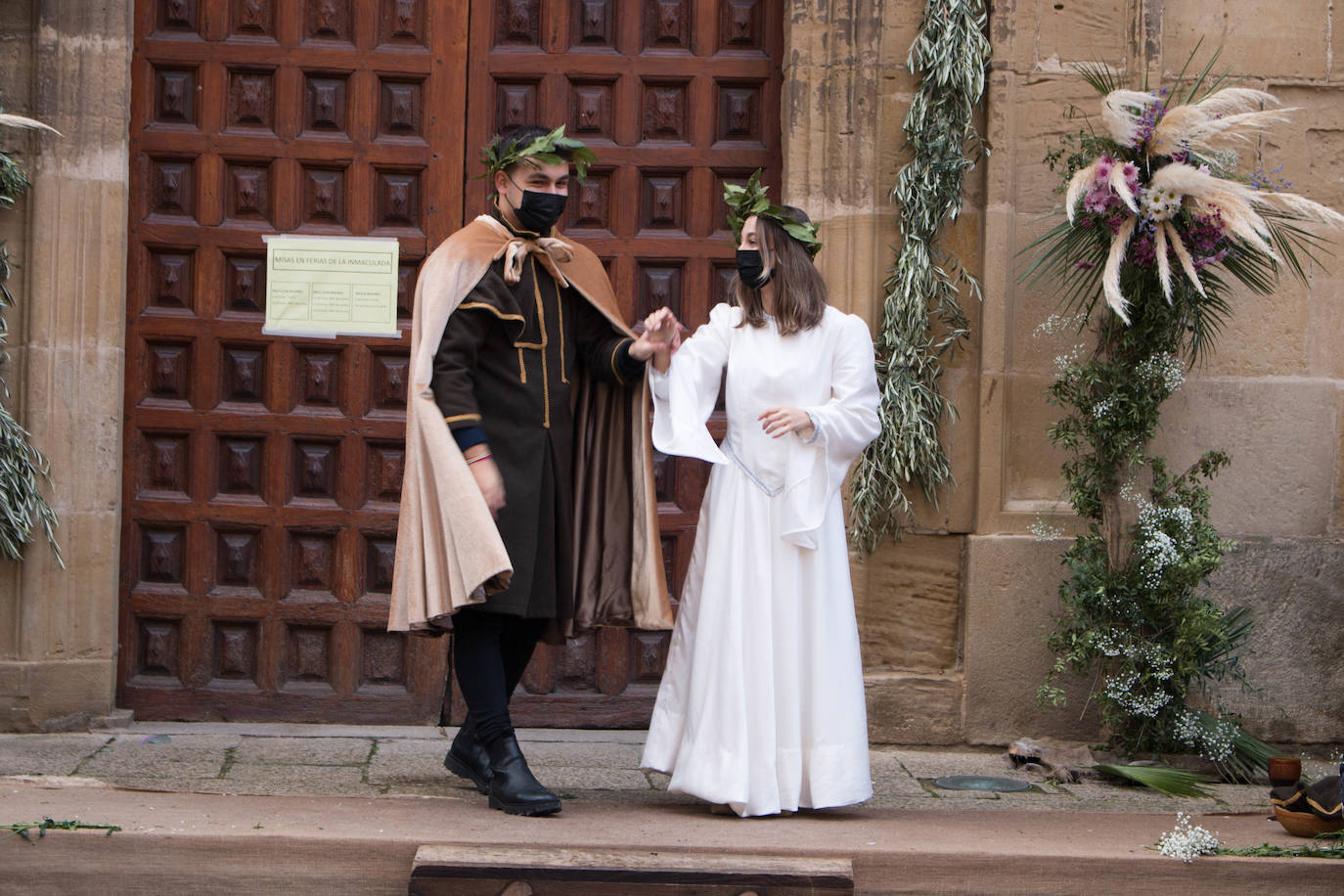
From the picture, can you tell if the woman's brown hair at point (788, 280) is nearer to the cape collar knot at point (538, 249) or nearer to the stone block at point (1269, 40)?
the cape collar knot at point (538, 249)

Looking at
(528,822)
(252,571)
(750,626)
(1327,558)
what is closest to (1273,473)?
(1327,558)

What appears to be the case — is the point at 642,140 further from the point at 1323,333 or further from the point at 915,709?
the point at 1323,333

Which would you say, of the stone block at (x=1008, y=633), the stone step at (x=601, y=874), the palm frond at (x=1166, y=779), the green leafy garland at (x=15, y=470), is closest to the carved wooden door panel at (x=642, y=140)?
the stone block at (x=1008, y=633)

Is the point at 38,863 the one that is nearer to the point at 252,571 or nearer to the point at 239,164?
the point at 252,571

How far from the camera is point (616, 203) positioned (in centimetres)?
594

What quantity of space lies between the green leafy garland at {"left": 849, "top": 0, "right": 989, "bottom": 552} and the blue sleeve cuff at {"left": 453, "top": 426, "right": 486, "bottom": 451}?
1.89 meters

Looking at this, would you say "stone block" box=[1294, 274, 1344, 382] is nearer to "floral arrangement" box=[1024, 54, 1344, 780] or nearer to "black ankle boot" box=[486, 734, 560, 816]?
"floral arrangement" box=[1024, 54, 1344, 780]

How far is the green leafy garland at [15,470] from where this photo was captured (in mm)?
5418

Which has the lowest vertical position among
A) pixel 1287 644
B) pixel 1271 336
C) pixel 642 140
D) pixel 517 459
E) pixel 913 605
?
pixel 1287 644

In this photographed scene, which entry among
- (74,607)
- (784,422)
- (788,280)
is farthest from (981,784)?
(74,607)

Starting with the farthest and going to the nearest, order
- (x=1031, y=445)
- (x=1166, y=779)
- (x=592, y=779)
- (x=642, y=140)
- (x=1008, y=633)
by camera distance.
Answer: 1. (x=642, y=140)
2. (x=1031, y=445)
3. (x=1008, y=633)
4. (x=1166, y=779)
5. (x=592, y=779)

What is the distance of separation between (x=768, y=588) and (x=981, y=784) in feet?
4.57

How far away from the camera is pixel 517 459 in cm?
440

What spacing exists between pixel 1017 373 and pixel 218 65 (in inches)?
133
